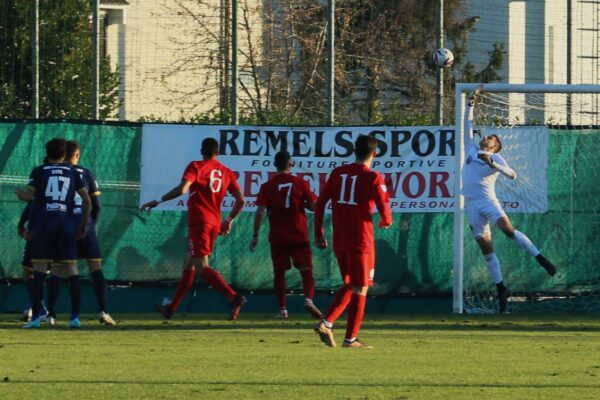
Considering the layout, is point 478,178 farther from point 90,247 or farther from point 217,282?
point 90,247

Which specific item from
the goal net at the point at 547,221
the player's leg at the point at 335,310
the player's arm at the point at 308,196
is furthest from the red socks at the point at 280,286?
the player's leg at the point at 335,310

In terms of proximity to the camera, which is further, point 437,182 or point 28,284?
point 437,182

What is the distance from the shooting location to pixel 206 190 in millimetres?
15680

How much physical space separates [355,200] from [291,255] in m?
3.95

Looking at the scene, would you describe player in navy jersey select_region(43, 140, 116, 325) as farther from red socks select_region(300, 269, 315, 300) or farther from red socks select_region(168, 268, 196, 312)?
red socks select_region(300, 269, 315, 300)

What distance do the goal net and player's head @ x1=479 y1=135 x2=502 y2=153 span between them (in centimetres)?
101

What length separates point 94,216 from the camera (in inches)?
594

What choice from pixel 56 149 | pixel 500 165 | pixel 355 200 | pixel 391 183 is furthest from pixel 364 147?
pixel 391 183

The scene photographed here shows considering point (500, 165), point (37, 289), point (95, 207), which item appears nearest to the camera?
point (37, 289)

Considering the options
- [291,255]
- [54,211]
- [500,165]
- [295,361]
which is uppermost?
[500,165]

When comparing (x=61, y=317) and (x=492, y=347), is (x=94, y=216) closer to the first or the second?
(x=61, y=317)

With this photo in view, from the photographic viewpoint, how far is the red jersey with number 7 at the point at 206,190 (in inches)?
616

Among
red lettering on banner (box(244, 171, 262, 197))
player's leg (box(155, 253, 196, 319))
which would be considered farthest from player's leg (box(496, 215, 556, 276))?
player's leg (box(155, 253, 196, 319))

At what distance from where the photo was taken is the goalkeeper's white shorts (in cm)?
1702
